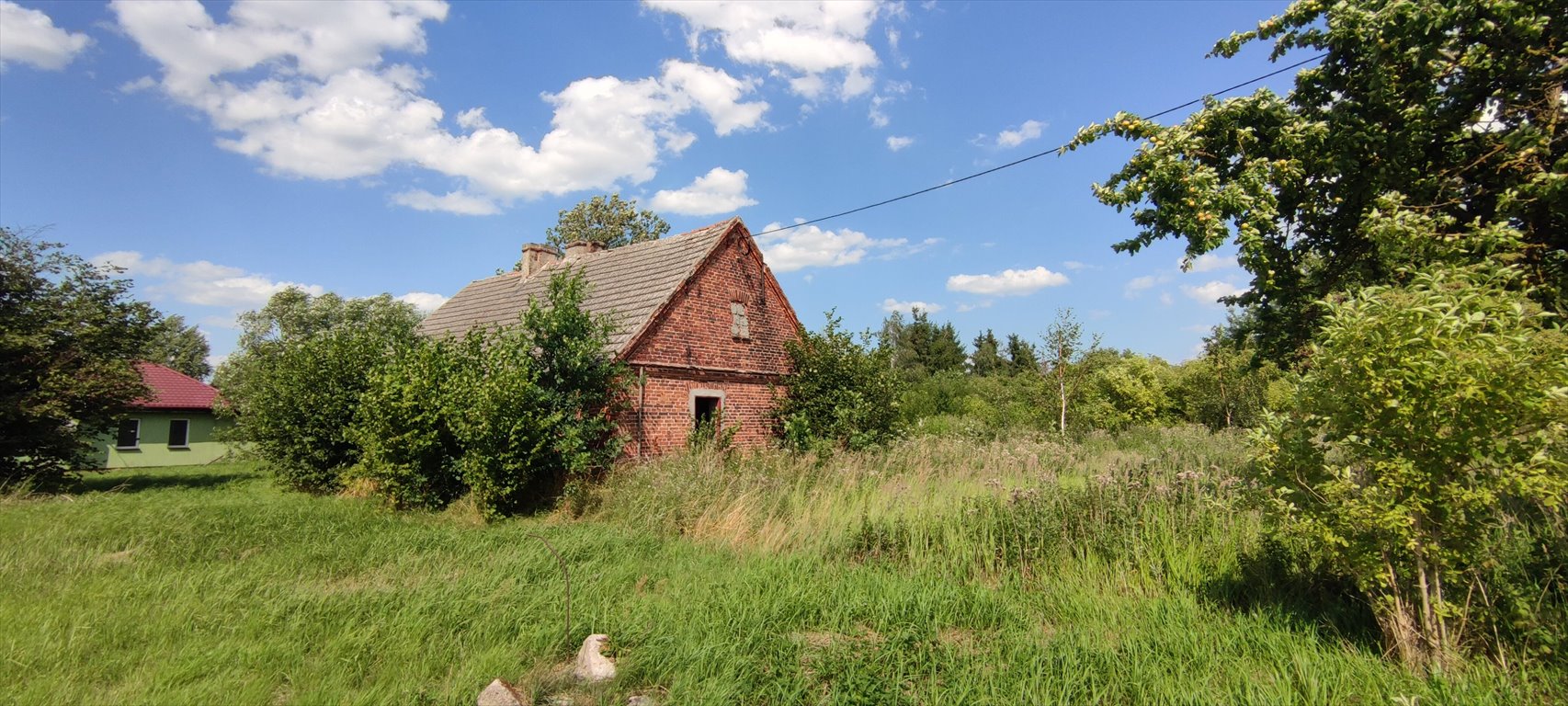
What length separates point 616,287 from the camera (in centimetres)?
1611

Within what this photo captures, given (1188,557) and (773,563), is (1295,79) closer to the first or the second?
(1188,557)

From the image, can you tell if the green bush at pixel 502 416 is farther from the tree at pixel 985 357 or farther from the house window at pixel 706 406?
the tree at pixel 985 357

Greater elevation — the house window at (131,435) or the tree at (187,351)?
the tree at (187,351)

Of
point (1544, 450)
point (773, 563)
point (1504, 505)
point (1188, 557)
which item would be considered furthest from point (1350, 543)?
point (773, 563)

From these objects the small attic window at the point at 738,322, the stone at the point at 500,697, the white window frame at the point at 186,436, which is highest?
the small attic window at the point at 738,322

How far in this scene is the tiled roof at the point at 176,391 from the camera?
26.9m

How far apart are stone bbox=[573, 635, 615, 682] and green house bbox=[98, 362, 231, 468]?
28404mm

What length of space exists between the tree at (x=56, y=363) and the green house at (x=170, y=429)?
1394 cm

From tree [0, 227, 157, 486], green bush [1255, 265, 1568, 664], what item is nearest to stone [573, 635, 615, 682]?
green bush [1255, 265, 1568, 664]

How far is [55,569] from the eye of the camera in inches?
265

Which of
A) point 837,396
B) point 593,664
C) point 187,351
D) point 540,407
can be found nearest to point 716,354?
point 837,396

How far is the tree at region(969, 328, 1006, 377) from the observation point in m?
53.2

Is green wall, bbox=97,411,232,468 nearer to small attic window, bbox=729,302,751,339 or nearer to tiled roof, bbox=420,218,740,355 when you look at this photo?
tiled roof, bbox=420,218,740,355

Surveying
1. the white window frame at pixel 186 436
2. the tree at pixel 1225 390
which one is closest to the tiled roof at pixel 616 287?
the white window frame at pixel 186 436
